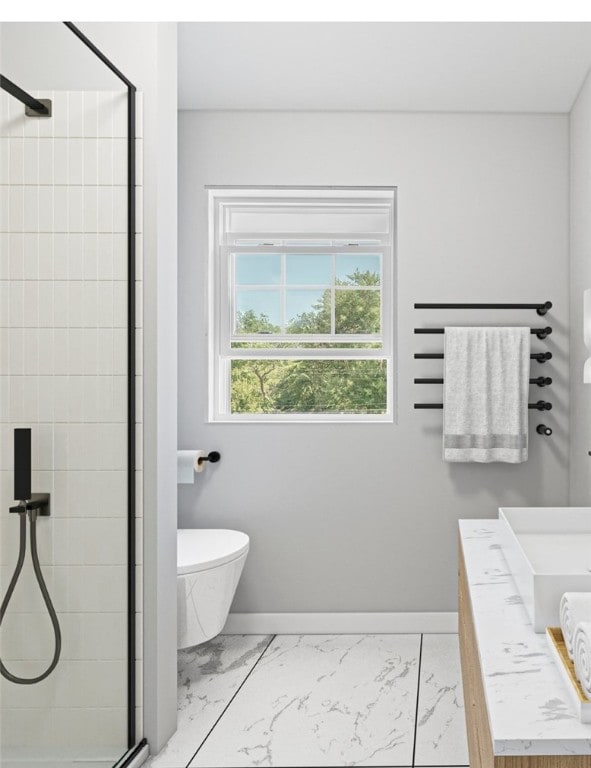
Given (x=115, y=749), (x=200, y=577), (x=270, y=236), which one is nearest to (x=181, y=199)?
(x=270, y=236)

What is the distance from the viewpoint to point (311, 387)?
3.02 metres

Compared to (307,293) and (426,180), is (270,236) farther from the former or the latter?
(426,180)

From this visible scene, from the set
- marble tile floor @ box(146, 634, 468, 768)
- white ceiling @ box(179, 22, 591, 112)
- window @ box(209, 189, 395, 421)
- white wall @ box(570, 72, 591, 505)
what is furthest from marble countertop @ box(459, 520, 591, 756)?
white ceiling @ box(179, 22, 591, 112)

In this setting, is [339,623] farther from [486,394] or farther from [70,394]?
[70,394]

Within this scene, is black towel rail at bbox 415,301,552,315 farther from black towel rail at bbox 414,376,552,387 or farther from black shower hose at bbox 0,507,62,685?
black shower hose at bbox 0,507,62,685

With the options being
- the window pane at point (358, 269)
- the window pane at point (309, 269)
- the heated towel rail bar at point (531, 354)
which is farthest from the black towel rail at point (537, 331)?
the window pane at point (309, 269)

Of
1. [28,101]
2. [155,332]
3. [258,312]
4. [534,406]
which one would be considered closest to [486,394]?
[534,406]

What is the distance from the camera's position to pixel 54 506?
152cm

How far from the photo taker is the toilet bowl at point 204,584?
7.31 feet

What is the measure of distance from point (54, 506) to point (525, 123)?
2496 mm

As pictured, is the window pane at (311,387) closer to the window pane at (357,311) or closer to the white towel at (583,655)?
the window pane at (357,311)

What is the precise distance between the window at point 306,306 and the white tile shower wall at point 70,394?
3.72ft

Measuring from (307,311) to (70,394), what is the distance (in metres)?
1.59

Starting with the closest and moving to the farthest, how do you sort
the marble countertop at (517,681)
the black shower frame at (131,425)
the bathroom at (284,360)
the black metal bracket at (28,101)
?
the marble countertop at (517,681) → the black metal bracket at (28,101) → the bathroom at (284,360) → the black shower frame at (131,425)
